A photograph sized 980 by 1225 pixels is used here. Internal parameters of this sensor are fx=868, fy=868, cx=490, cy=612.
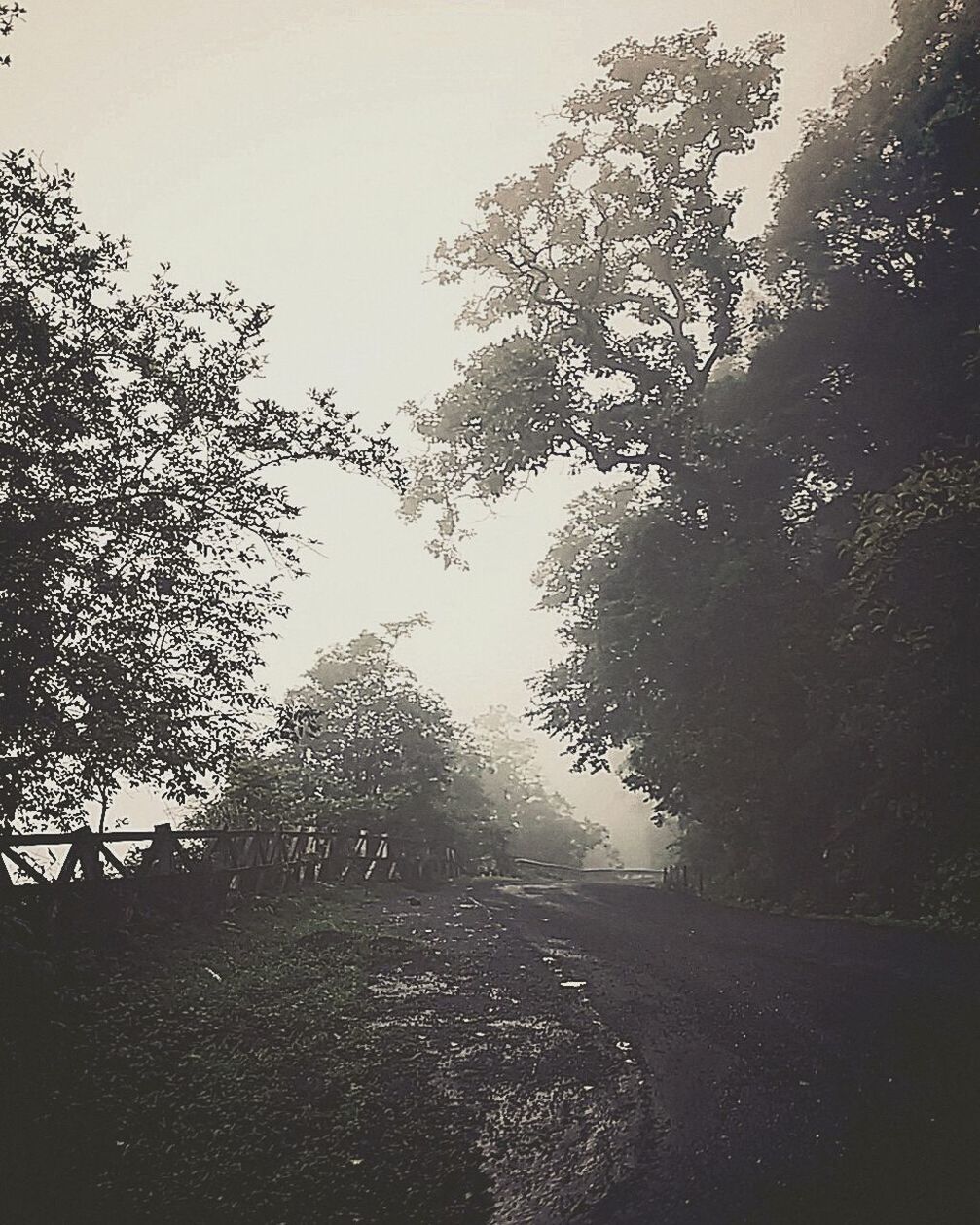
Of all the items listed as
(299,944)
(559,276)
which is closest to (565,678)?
(559,276)

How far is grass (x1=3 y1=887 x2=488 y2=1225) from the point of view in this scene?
427 cm

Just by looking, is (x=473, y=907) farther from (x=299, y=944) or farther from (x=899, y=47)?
(x=899, y=47)

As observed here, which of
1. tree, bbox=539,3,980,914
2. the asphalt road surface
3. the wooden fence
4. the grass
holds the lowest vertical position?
the grass

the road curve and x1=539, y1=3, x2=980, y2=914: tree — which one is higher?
x1=539, y1=3, x2=980, y2=914: tree

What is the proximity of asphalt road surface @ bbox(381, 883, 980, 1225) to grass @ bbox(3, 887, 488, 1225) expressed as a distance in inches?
17.9

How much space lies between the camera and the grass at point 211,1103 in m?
4.27

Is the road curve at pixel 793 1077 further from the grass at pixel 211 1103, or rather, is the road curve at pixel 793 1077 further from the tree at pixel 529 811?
the tree at pixel 529 811

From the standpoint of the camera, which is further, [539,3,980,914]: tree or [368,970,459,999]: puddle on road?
[539,3,980,914]: tree

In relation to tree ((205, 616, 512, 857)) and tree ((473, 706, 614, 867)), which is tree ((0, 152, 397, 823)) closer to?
tree ((205, 616, 512, 857))

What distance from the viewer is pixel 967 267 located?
24172 mm

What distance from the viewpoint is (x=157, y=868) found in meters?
10.8

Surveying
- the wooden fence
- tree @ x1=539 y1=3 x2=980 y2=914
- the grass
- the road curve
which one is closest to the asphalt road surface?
the road curve

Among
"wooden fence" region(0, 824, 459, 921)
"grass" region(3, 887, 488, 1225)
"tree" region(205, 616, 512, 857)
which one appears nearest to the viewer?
"grass" region(3, 887, 488, 1225)

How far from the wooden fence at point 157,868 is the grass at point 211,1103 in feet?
1.91
